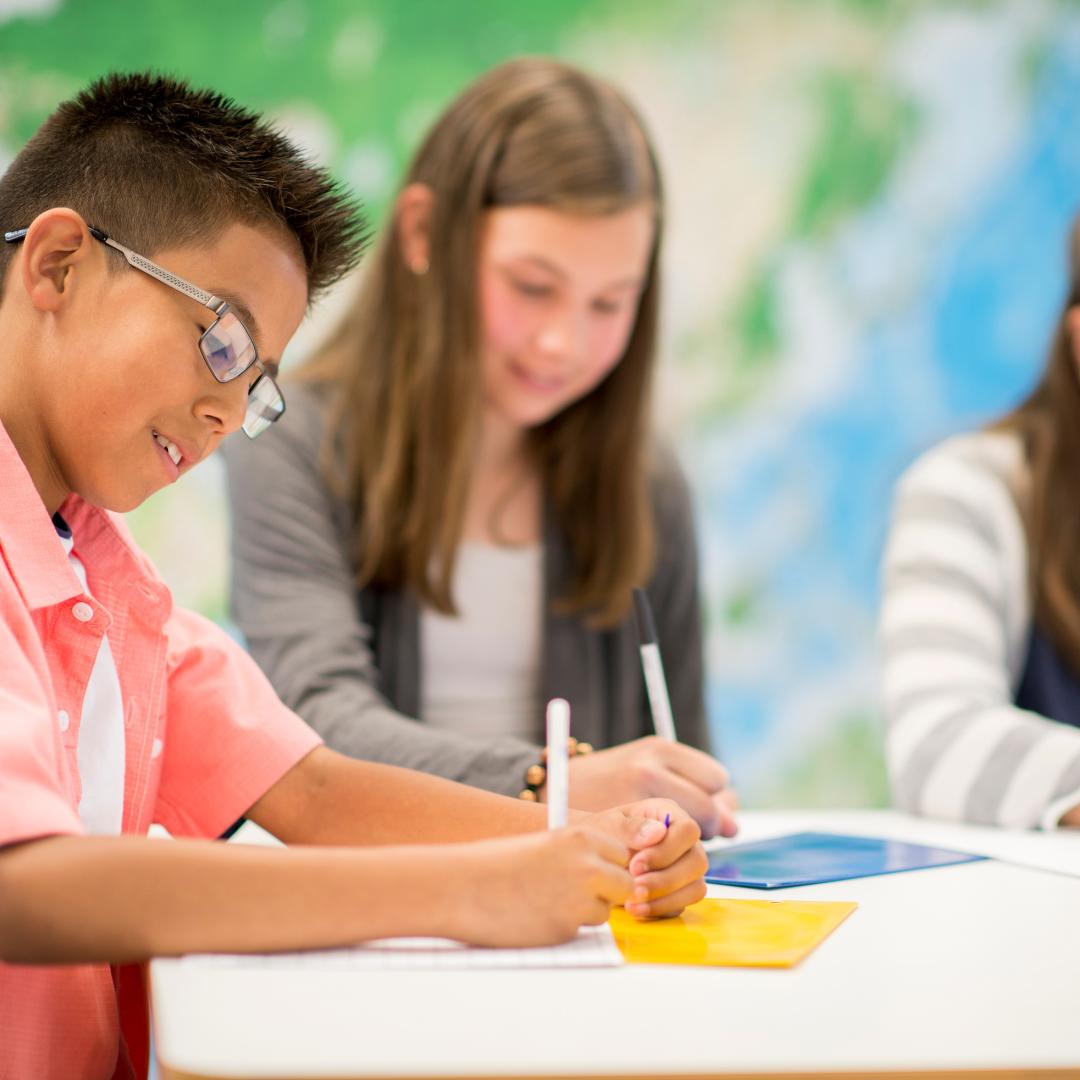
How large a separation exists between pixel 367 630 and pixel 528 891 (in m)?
0.88

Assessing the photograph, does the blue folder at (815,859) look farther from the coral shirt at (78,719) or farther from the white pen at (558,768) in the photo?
the coral shirt at (78,719)

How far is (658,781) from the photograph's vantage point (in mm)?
1107

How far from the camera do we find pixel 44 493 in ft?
3.06

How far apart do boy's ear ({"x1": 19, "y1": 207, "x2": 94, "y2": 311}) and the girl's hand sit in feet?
1.84

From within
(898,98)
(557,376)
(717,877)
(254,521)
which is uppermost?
Answer: (898,98)

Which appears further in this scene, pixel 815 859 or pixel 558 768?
pixel 815 859

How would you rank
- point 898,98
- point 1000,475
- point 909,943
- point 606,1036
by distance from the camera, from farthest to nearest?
point 898,98 < point 1000,475 < point 909,943 < point 606,1036

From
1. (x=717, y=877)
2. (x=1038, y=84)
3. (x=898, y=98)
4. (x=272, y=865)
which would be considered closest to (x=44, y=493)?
(x=272, y=865)

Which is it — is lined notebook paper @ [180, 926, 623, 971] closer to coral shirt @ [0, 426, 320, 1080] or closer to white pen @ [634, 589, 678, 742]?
coral shirt @ [0, 426, 320, 1080]

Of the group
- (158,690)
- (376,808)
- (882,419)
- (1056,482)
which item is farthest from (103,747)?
(882,419)

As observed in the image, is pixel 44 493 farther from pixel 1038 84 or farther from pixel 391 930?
pixel 1038 84

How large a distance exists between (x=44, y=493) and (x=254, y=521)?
71cm

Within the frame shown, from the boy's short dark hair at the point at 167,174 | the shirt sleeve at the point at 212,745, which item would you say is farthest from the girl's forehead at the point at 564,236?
the shirt sleeve at the point at 212,745

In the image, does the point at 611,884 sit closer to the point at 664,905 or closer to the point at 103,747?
the point at 664,905
